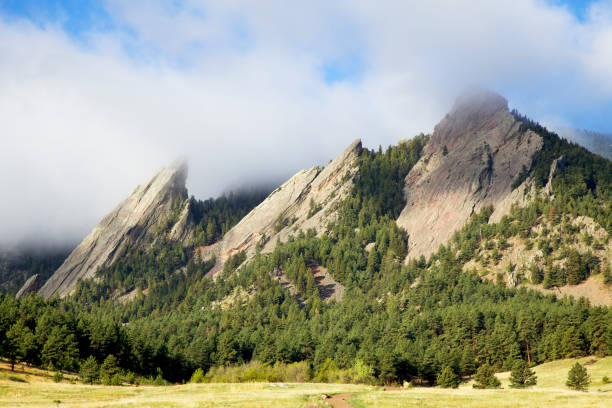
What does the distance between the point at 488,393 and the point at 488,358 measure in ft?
220

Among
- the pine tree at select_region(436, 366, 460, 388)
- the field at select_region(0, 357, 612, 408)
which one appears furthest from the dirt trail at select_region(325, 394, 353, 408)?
the pine tree at select_region(436, 366, 460, 388)

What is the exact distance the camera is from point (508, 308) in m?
140

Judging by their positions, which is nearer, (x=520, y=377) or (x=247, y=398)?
(x=247, y=398)

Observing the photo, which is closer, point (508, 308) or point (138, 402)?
point (138, 402)

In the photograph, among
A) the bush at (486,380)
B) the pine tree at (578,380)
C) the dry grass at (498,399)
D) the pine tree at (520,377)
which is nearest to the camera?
the dry grass at (498,399)

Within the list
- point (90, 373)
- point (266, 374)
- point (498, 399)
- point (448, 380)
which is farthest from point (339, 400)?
point (266, 374)

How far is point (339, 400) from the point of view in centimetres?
5853

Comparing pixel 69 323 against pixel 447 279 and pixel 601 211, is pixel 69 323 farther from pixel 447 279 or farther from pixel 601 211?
pixel 601 211

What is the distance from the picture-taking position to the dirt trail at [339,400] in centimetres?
5362

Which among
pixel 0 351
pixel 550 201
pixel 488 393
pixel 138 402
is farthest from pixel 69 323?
pixel 550 201

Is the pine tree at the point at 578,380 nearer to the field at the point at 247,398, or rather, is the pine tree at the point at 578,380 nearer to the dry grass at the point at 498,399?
the field at the point at 247,398

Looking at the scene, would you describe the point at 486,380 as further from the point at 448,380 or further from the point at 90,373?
the point at 90,373

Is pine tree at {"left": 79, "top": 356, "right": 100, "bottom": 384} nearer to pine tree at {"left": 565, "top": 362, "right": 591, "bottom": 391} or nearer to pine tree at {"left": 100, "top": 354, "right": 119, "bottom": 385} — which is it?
pine tree at {"left": 100, "top": 354, "right": 119, "bottom": 385}

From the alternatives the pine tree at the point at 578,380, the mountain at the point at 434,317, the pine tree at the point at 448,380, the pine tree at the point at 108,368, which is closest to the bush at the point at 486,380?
the pine tree at the point at 448,380
